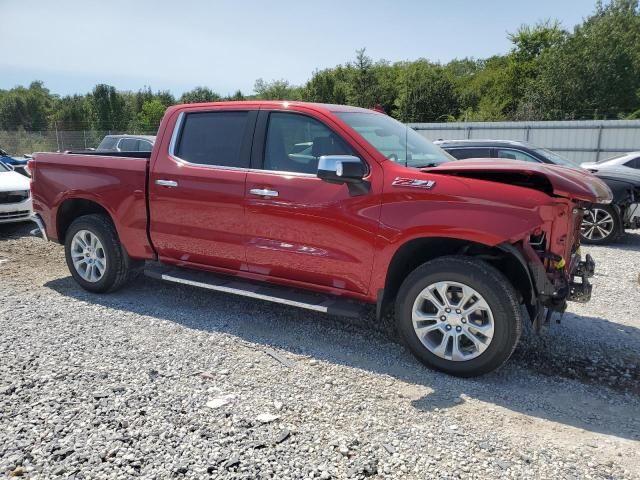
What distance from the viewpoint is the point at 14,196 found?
8.80 meters

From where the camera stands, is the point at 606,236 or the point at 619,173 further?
the point at 619,173

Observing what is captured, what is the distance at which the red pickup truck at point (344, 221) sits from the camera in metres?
3.47

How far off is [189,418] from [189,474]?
1.75 feet

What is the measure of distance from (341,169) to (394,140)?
0.93 meters

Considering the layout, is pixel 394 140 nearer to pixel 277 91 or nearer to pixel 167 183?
pixel 167 183

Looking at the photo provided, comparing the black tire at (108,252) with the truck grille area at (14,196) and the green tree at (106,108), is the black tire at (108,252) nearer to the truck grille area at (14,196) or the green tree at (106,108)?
the truck grille area at (14,196)

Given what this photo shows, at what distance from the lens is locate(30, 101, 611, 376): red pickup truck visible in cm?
347

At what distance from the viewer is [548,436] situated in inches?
117

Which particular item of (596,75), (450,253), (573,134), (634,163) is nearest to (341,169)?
(450,253)

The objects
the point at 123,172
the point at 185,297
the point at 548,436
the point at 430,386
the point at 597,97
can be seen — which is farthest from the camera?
the point at 597,97

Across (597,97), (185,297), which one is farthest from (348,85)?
(185,297)

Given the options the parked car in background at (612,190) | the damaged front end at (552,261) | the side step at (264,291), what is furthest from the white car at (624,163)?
the side step at (264,291)

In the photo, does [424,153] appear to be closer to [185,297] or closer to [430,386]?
[430,386]

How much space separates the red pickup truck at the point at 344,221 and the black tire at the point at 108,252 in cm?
1
